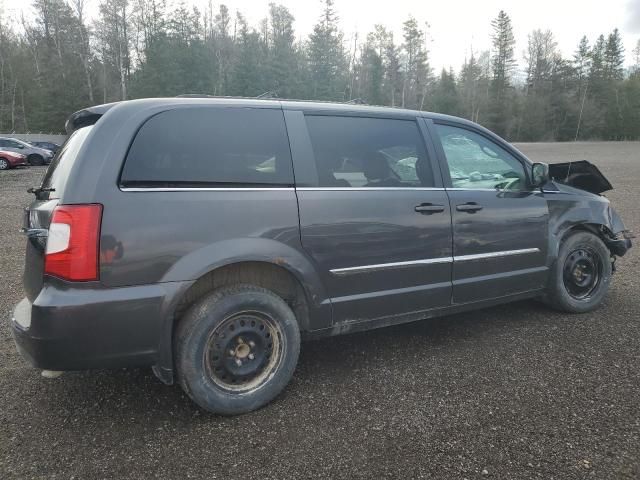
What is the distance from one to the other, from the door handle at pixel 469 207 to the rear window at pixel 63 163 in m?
2.52

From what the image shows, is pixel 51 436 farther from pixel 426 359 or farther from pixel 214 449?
pixel 426 359

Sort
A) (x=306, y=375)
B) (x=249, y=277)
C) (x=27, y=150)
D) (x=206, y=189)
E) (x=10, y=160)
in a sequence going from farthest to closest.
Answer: (x=27, y=150), (x=10, y=160), (x=306, y=375), (x=249, y=277), (x=206, y=189)

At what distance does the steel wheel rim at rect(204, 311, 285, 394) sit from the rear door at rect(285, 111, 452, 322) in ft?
1.56

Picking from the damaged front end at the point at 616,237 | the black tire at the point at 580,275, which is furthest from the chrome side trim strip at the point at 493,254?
the damaged front end at the point at 616,237

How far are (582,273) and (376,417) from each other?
2.84 meters

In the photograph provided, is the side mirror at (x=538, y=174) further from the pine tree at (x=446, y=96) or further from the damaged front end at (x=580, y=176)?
the pine tree at (x=446, y=96)

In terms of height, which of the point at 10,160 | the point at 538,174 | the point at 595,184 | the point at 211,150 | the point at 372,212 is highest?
the point at 10,160

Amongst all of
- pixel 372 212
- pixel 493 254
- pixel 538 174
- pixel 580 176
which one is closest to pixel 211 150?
pixel 372 212

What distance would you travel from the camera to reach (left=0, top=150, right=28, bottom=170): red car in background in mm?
22641

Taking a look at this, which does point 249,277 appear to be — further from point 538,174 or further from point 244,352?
point 538,174

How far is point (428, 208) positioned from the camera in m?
3.38

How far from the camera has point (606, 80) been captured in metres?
67.4

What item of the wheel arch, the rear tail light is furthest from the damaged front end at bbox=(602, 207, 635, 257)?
the rear tail light

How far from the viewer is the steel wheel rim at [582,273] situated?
4.38 metres
